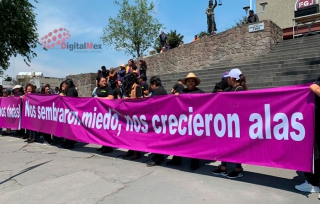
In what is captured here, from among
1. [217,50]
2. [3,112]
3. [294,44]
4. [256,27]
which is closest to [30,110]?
[3,112]

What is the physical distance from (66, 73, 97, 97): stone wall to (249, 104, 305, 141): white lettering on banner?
16.2 m

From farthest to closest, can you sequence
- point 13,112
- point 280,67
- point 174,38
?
point 174,38 → point 280,67 → point 13,112

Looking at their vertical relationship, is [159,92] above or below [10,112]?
above

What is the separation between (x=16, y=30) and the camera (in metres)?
17.7

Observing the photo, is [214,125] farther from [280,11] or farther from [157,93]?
[280,11]

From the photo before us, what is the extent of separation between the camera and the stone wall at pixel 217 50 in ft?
41.4

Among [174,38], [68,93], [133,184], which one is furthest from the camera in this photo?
[174,38]

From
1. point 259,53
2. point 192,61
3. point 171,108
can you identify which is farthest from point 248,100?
point 192,61

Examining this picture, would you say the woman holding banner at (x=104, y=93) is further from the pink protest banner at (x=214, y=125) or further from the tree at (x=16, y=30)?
the tree at (x=16, y=30)

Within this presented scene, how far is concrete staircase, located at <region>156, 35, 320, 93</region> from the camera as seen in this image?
846cm

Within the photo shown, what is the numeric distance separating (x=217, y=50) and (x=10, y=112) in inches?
416

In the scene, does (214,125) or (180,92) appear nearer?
(214,125)

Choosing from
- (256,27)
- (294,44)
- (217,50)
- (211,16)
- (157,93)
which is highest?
(211,16)

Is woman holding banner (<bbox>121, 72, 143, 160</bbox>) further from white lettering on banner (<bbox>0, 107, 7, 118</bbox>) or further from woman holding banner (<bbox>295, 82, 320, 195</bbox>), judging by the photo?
white lettering on banner (<bbox>0, 107, 7, 118</bbox>)
